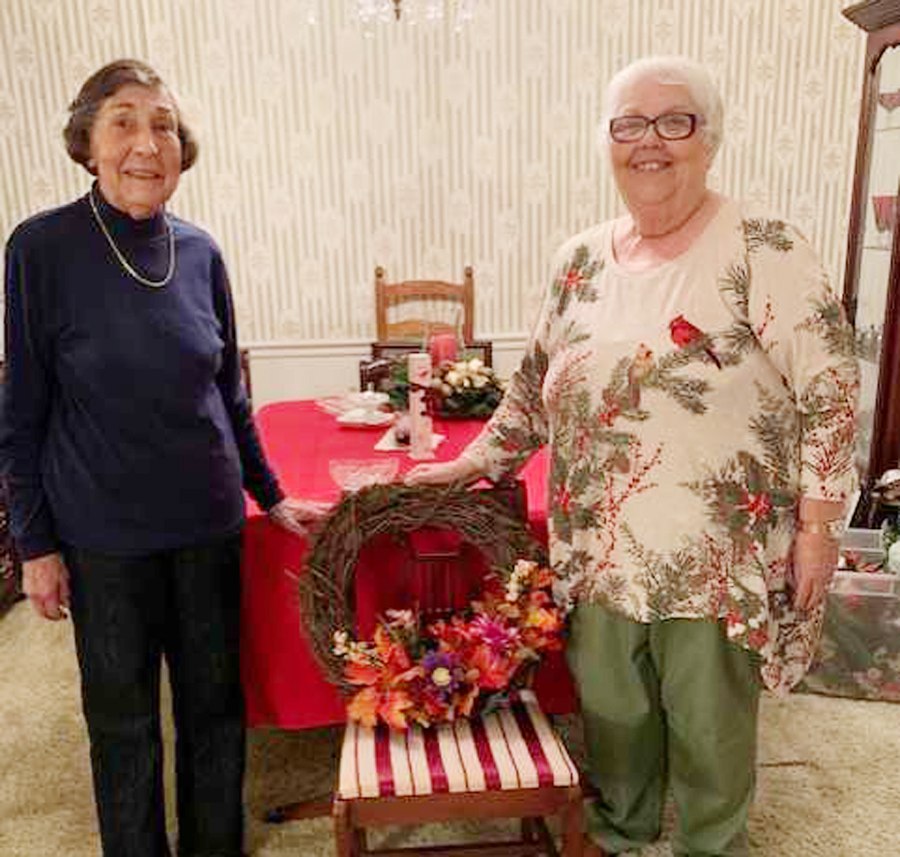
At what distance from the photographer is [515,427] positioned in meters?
1.80

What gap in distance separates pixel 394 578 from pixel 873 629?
1.40 meters

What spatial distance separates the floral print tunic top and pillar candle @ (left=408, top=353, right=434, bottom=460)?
70cm

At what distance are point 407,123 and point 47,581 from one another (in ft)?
9.31

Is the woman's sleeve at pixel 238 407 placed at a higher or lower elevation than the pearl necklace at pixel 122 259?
lower

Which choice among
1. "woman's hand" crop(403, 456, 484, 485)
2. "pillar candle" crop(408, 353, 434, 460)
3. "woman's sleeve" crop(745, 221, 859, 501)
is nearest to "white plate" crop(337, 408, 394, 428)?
"pillar candle" crop(408, 353, 434, 460)

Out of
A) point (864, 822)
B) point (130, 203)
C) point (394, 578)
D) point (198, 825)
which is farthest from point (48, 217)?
point (864, 822)

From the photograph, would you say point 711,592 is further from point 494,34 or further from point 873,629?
point 494,34

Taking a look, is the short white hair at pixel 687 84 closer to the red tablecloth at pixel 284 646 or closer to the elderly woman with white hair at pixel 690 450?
the elderly woman with white hair at pixel 690 450

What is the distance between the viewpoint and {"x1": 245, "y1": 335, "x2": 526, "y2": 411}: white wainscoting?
13.5 feet

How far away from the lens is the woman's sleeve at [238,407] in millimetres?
1696

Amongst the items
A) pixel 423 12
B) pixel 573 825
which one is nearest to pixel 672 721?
pixel 573 825

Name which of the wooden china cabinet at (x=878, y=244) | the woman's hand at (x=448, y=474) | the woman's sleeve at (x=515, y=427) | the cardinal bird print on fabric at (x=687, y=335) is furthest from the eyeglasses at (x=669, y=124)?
the wooden china cabinet at (x=878, y=244)

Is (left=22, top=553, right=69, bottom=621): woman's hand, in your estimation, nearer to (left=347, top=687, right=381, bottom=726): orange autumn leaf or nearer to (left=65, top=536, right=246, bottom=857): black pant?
(left=65, top=536, right=246, bottom=857): black pant

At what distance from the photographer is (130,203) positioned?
148 cm
